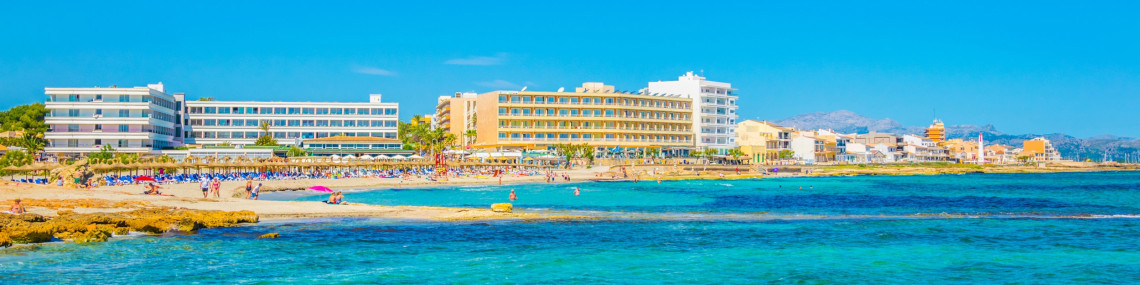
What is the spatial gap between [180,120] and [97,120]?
19.6 m

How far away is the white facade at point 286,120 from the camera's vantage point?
11575cm

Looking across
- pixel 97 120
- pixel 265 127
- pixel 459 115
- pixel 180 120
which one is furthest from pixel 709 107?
pixel 97 120

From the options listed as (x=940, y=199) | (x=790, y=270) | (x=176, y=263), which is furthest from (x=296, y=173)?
(x=790, y=270)

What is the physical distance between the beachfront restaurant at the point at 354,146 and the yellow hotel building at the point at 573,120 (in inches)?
580

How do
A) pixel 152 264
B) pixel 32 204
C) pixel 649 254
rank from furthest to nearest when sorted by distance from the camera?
1. pixel 32 204
2. pixel 649 254
3. pixel 152 264

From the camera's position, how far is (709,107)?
135500 mm

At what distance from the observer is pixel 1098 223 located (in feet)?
→ 110

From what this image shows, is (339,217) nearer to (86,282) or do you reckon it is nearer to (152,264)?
(152,264)

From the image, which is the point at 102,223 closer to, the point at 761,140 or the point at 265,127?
the point at 265,127

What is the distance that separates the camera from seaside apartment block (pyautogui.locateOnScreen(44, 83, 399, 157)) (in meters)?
93.1

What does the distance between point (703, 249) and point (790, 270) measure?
4.16 m

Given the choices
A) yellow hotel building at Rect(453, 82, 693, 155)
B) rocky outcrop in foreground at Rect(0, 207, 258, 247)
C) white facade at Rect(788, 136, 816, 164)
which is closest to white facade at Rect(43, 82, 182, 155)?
yellow hotel building at Rect(453, 82, 693, 155)

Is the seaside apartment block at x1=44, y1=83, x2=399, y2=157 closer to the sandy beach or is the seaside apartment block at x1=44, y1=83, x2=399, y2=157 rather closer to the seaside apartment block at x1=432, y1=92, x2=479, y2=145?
the seaside apartment block at x1=432, y1=92, x2=479, y2=145

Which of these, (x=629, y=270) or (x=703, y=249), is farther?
(x=703, y=249)
